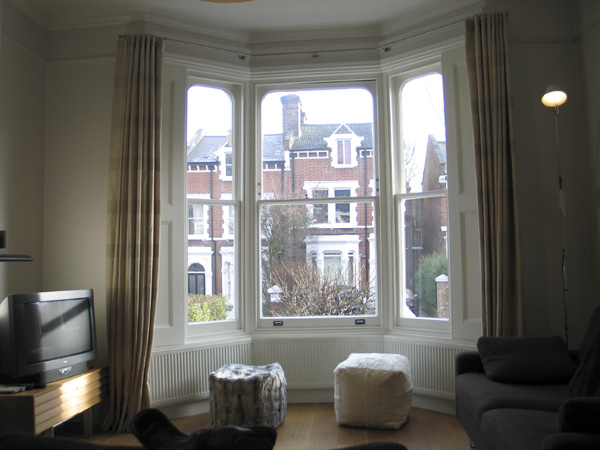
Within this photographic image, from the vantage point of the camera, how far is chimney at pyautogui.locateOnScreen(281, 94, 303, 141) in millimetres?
5152

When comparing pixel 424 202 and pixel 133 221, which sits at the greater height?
pixel 424 202

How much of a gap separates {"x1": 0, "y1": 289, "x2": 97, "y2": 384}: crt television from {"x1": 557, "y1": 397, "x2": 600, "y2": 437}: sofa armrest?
9.90 feet

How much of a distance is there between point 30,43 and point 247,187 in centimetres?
217

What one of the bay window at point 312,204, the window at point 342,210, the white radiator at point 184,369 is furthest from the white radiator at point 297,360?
the window at point 342,210

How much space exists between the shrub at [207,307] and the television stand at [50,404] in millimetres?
996

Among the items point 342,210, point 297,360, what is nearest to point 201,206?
point 342,210

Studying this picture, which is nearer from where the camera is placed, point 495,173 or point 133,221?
point 495,173

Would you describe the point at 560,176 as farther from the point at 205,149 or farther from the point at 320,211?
the point at 205,149

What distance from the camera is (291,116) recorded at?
17.0 ft

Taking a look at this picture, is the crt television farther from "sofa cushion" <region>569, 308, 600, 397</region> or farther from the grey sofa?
"sofa cushion" <region>569, 308, 600, 397</region>

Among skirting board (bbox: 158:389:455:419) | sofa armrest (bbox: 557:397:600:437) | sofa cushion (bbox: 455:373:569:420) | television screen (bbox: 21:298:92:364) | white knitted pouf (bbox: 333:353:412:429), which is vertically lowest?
skirting board (bbox: 158:389:455:419)

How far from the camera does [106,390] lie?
4.16 meters

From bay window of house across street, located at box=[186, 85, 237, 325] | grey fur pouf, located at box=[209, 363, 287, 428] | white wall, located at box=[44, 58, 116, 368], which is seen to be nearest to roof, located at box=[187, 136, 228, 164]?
bay window of house across street, located at box=[186, 85, 237, 325]

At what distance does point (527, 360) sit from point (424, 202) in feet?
5.85
